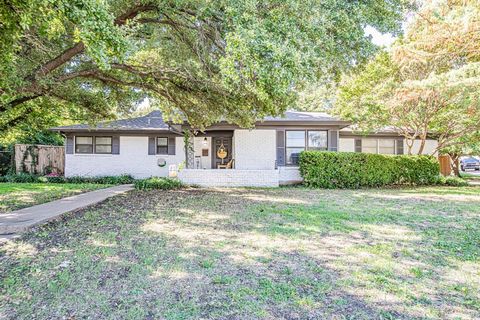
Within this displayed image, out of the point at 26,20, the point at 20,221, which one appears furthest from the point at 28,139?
the point at 26,20

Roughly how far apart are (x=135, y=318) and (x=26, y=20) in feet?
12.0

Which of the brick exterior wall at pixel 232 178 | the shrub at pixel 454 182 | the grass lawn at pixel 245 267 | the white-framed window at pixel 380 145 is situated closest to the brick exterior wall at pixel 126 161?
the brick exterior wall at pixel 232 178

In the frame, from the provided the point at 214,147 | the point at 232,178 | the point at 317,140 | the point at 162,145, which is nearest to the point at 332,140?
the point at 317,140

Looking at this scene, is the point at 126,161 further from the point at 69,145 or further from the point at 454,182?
the point at 454,182

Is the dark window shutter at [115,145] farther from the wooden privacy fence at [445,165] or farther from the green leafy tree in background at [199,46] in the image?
the wooden privacy fence at [445,165]

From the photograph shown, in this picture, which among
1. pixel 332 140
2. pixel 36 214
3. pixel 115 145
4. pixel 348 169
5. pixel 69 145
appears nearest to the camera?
pixel 36 214

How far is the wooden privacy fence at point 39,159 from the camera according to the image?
16.1 meters

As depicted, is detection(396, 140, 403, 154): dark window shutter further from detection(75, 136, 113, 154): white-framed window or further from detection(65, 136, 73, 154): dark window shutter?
detection(65, 136, 73, 154): dark window shutter

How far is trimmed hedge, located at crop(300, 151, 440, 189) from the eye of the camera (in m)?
12.9

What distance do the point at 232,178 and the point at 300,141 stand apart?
3953 millimetres

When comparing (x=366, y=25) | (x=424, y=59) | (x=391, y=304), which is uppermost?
(x=424, y=59)

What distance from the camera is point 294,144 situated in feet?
47.7

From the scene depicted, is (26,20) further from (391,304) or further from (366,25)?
(366,25)

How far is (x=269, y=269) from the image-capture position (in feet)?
11.9
